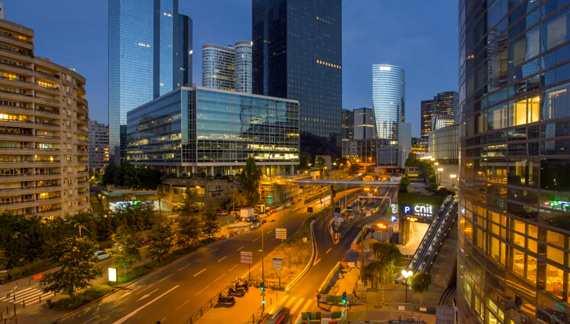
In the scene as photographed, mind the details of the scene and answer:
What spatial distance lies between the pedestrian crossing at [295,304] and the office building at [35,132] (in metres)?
42.1

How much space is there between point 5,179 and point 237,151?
61602 mm

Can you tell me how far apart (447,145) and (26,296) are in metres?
89.1

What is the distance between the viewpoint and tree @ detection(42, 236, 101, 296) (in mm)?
29453

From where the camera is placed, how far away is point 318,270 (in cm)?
4106

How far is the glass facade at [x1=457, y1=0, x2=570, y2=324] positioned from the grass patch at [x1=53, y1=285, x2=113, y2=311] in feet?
98.3

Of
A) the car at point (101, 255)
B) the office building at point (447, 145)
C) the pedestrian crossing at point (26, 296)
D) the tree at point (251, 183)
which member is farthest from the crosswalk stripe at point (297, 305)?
the office building at point (447, 145)

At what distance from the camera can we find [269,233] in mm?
60094

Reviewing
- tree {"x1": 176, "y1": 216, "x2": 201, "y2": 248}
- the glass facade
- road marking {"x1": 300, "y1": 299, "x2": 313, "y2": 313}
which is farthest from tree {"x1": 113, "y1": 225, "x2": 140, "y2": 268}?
the glass facade

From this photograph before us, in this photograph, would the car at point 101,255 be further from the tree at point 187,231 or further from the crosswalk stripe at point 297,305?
the crosswalk stripe at point 297,305

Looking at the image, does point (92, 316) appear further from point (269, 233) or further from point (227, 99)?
point (227, 99)

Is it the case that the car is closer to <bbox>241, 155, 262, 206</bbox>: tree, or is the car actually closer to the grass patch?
the grass patch

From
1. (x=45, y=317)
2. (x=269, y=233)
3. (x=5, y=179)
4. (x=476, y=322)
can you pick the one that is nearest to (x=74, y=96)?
(x=5, y=179)

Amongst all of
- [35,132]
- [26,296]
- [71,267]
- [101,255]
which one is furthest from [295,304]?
[35,132]

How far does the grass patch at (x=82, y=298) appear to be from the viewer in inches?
1158
